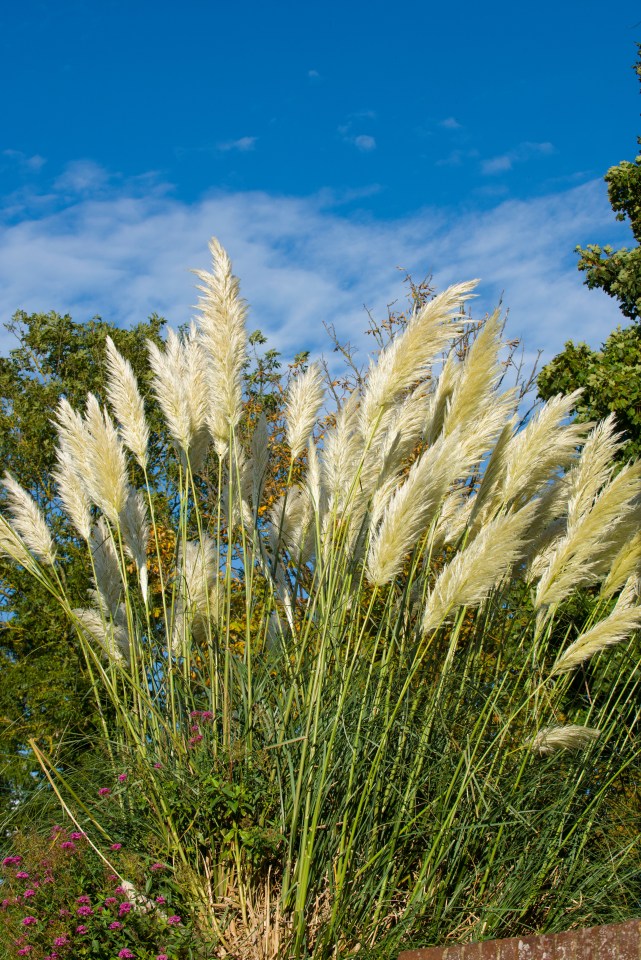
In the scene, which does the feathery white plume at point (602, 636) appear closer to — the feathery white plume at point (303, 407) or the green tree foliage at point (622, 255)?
the feathery white plume at point (303, 407)

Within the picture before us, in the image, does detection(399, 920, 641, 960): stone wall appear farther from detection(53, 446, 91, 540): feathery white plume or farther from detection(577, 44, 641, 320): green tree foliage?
detection(577, 44, 641, 320): green tree foliage

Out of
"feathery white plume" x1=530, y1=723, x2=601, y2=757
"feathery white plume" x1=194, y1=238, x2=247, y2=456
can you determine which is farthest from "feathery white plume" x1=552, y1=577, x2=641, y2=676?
"feathery white plume" x1=194, y1=238, x2=247, y2=456

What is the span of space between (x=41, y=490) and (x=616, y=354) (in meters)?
6.57

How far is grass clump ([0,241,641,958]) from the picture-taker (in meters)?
3.10

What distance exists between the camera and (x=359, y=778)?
328 centimetres

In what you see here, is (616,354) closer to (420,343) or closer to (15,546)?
(420,343)

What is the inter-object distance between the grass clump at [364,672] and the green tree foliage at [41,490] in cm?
160

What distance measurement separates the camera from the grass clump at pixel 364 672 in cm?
310

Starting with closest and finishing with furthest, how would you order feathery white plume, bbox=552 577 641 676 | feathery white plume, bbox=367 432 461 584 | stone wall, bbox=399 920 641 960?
stone wall, bbox=399 920 641 960 < feathery white plume, bbox=367 432 461 584 < feathery white plume, bbox=552 577 641 676

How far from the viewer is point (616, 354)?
25.4 ft

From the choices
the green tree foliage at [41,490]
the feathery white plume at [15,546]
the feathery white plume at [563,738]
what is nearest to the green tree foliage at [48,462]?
the green tree foliage at [41,490]

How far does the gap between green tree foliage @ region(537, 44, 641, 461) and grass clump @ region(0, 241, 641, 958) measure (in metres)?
2.56

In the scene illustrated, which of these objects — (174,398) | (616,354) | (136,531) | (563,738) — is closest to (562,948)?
(563,738)

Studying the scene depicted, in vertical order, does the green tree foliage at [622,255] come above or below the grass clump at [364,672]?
above
